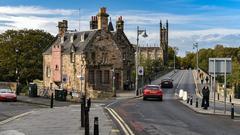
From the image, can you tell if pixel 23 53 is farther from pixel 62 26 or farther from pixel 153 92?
pixel 153 92

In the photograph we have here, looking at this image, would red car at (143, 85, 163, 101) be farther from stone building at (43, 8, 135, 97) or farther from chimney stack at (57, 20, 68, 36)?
chimney stack at (57, 20, 68, 36)

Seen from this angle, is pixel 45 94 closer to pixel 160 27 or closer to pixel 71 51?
pixel 71 51

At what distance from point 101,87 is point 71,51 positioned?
7.05 meters

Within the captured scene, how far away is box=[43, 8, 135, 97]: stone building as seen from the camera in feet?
240

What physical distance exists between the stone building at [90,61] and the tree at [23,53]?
15913 millimetres

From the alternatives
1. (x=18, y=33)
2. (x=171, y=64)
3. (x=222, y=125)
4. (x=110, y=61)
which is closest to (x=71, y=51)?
(x=110, y=61)

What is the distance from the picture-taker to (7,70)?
339ft

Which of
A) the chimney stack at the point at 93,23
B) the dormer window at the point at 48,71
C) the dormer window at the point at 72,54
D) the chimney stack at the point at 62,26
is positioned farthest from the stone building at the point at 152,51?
the dormer window at the point at 72,54

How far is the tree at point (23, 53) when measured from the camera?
98875 millimetres

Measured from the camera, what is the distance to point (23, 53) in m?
99.6

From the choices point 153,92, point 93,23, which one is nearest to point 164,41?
point 93,23

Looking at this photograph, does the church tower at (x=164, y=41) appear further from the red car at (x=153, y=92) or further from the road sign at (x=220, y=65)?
the road sign at (x=220, y=65)

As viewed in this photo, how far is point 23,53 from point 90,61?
30212 mm

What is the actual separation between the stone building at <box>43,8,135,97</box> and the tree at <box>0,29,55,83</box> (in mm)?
15913
